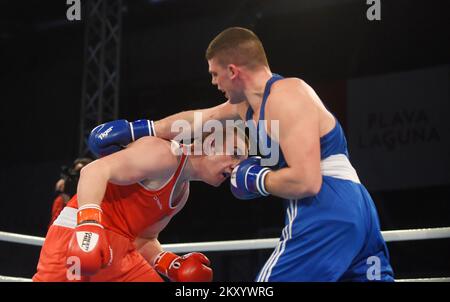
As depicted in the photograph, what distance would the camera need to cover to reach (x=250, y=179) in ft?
7.91

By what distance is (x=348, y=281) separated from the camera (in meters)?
2.34

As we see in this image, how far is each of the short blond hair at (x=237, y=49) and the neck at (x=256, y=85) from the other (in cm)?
3

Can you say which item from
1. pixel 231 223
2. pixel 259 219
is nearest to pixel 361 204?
pixel 259 219

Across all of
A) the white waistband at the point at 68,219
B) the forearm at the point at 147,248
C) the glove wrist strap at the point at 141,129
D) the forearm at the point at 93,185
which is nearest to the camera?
the forearm at the point at 93,185

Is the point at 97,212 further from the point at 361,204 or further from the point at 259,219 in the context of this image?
the point at 259,219

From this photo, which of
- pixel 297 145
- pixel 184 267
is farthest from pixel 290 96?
pixel 184 267

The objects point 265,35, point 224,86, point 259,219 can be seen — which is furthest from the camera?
point 265,35

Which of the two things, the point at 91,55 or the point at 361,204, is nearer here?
the point at 361,204

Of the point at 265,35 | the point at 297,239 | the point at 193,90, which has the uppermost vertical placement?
the point at 265,35

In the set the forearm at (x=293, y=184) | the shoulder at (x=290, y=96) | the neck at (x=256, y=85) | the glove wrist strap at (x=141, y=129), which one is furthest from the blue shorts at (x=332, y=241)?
the glove wrist strap at (x=141, y=129)

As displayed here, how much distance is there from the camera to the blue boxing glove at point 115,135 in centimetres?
296

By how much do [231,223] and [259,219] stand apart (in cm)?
60

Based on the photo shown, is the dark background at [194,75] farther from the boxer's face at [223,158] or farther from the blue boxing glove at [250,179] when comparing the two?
the blue boxing glove at [250,179]

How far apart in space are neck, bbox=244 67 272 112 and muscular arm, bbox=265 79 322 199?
0.70 ft
